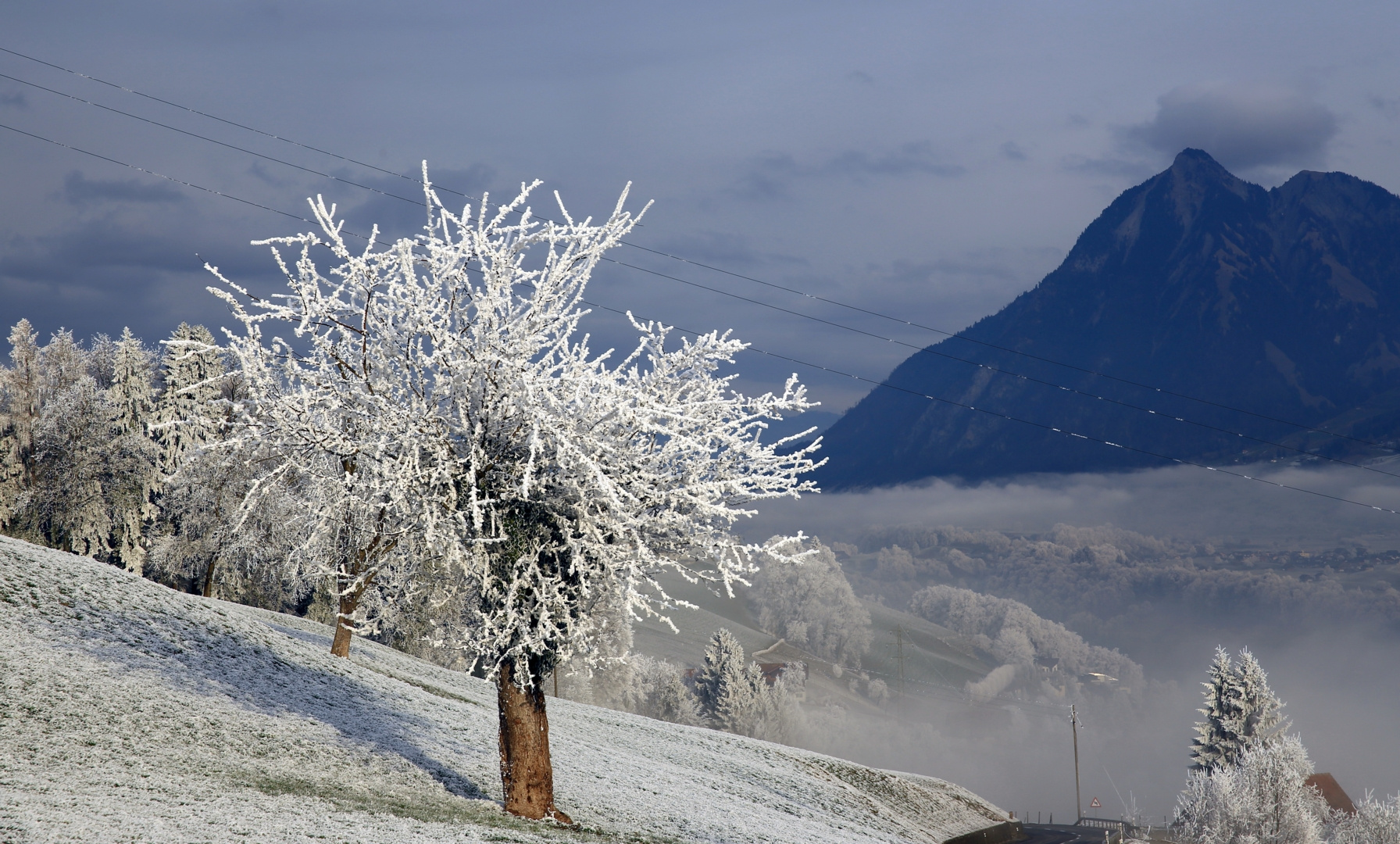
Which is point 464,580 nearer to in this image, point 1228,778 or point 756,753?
point 756,753

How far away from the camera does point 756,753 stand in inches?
1570

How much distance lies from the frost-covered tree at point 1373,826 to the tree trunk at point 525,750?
62.7 meters

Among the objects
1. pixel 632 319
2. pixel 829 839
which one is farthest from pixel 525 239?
pixel 829 839

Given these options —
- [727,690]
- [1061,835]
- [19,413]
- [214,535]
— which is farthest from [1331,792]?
[19,413]

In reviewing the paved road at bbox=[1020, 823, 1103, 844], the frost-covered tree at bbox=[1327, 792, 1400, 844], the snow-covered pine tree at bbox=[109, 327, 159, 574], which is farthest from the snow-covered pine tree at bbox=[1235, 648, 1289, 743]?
the snow-covered pine tree at bbox=[109, 327, 159, 574]

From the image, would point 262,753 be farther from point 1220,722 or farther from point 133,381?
point 1220,722

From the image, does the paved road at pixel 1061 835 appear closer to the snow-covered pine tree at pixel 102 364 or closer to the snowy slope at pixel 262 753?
the snowy slope at pixel 262 753

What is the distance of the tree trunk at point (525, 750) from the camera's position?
18.0 m

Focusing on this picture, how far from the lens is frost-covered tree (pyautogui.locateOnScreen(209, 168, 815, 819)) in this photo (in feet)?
54.4

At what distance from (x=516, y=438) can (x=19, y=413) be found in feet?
177

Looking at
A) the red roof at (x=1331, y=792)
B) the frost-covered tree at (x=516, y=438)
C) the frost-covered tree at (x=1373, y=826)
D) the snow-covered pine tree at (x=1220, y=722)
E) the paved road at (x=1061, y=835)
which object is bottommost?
the paved road at (x=1061, y=835)

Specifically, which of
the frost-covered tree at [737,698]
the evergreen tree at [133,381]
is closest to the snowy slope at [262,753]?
the evergreen tree at [133,381]

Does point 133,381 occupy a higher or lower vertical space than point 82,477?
higher

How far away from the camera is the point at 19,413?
183ft
